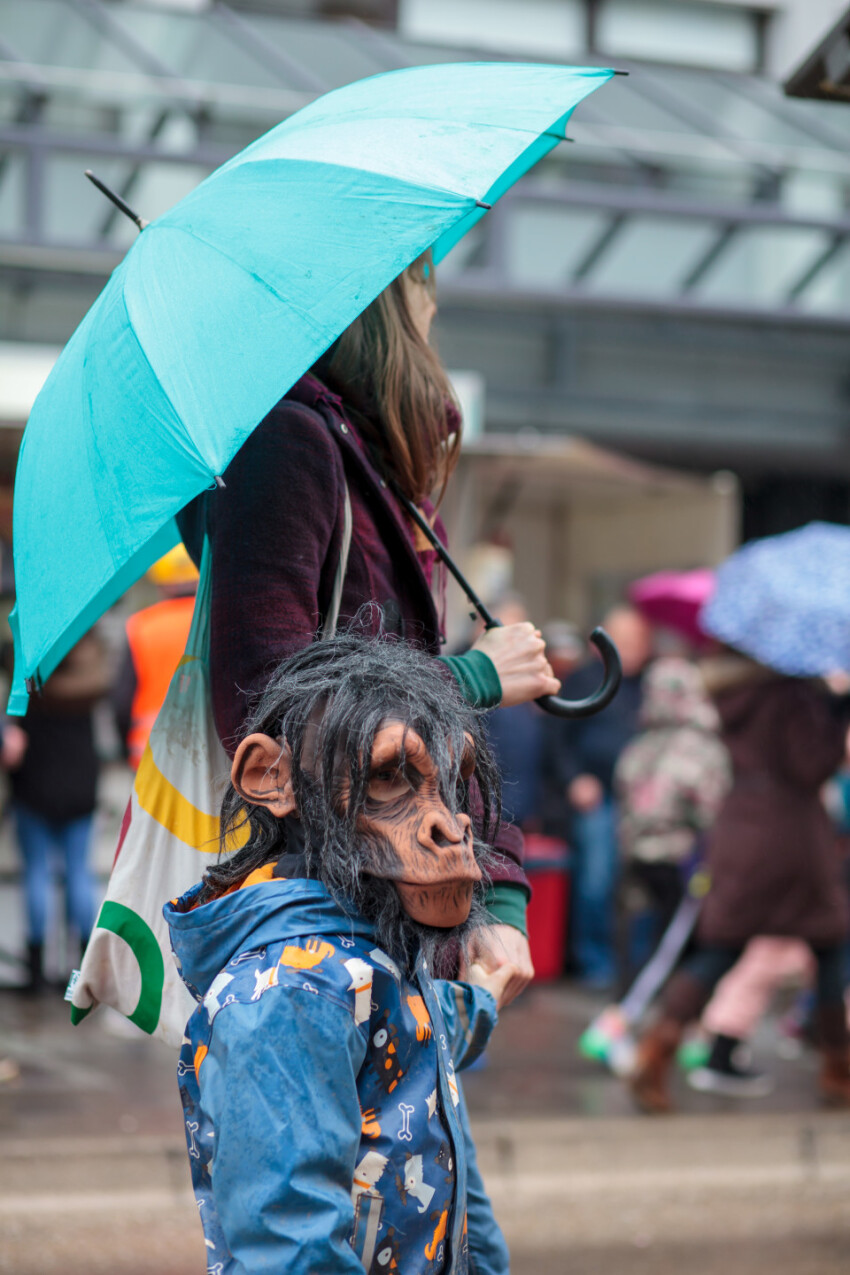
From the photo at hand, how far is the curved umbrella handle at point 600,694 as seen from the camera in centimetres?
237

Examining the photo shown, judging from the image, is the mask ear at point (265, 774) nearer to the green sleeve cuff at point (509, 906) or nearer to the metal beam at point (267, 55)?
the green sleeve cuff at point (509, 906)

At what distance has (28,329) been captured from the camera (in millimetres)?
9906

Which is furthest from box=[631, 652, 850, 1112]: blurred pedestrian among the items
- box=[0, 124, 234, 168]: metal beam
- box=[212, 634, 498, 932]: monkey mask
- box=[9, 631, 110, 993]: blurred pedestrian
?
box=[0, 124, 234, 168]: metal beam

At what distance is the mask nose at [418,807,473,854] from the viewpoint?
1.69 meters

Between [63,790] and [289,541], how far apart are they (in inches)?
204

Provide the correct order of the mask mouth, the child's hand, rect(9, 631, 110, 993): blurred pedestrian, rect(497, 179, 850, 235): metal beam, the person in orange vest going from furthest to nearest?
rect(497, 179, 850, 235): metal beam → rect(9, 631, 110, 993): blurred pedestrian → the person in orange vest → the child's hand → the mask mouth

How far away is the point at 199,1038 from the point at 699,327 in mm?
10496

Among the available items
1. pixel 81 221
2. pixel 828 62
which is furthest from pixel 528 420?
pixel 828 62

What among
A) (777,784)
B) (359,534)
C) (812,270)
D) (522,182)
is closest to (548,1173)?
(777,784)

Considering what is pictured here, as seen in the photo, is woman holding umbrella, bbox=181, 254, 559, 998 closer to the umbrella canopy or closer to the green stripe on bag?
the green stripe on bag

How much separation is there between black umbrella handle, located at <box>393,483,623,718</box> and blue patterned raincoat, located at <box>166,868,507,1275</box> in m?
0.62

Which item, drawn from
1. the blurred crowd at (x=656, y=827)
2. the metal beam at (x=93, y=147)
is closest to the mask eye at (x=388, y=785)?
the blurred crowd at (x=656, y=827)

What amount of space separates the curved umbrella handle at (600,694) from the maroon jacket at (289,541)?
0.29m

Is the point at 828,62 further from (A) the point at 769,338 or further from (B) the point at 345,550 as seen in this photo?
(A) the point at 769,338
